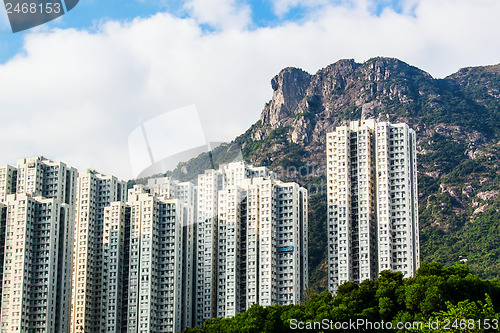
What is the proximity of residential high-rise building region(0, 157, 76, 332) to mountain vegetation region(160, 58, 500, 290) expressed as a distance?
14.2 metres

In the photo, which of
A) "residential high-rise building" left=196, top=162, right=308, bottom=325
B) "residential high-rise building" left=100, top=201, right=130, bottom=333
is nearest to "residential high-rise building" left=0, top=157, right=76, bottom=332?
"residential high-rise building" left=100, top=201, right=130, bottom=333

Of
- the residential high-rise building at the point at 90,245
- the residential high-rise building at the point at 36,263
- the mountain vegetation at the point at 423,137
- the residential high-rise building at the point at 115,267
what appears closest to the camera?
the residential high-rise building at the point at 36,263

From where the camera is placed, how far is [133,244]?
123 feet

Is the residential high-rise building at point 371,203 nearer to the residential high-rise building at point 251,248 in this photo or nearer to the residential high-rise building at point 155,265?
the residential high-rise building at point 251,248

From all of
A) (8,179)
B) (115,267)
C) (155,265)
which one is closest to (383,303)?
(155,265)

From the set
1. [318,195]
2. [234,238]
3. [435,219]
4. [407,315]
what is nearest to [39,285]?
[234,238]

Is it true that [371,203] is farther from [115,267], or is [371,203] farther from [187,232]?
[115,267]

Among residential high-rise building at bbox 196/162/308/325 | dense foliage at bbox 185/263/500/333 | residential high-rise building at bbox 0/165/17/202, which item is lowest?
dense foliage at bbox 185/263/500/333

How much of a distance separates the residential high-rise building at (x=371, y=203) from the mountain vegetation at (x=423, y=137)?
8012mm

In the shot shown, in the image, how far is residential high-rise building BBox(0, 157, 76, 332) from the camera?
115 ft

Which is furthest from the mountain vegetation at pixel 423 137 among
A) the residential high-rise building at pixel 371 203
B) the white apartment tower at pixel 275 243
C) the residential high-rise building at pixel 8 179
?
the residential high-rise building at pixel 8 179

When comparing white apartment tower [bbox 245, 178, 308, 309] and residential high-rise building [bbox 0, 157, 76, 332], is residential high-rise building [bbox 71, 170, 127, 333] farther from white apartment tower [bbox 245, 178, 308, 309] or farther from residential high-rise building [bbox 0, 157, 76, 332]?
white apartment tower [bbox 245, 178, 308, 309]

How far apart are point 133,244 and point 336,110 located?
33530 mm

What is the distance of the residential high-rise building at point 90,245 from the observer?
38.2 m
